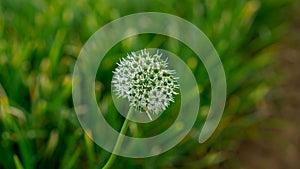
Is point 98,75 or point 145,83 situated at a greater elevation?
point 98,75

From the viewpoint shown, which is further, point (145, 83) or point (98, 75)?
point (98, 75)

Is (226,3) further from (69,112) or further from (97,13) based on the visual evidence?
(69,112)

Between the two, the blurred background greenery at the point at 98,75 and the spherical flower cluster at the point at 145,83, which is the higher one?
the blurred background greenery at the point at 98,75

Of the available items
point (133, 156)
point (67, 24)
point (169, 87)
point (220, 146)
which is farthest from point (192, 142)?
point (169, 87)

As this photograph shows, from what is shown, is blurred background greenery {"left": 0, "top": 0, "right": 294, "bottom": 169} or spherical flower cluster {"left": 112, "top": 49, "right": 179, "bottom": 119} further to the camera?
blurred background greenery {"left": 0, "top": 0, "right": 294, "bottom": 169}
